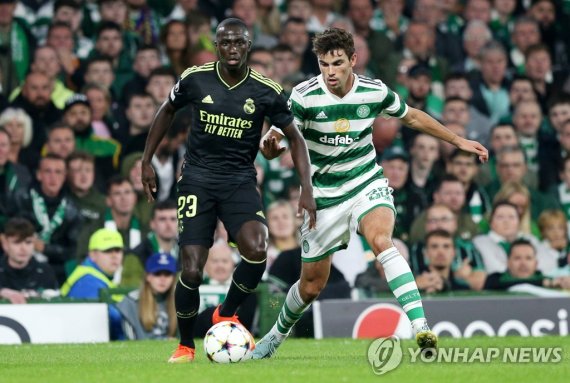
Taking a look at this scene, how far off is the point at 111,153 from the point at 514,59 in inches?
282

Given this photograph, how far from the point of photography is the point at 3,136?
15.4m

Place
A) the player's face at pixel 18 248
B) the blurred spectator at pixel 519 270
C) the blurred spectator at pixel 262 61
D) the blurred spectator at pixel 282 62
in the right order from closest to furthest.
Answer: the player's face at pixel 18 248
the blurred spectator at pixel 519 270
the blurred spectator at pixel 262 61
the blurred spectator at pixel 282 62

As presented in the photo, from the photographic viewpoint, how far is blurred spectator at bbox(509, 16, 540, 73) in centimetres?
2059

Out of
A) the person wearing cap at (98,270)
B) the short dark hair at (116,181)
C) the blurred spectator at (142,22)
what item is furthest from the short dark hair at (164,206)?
the blurred spectator at (142,22)

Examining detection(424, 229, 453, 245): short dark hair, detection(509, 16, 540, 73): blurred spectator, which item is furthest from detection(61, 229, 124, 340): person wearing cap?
detection(509, 16, 540, 73): blurred spectator

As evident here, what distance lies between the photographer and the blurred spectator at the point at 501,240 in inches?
647

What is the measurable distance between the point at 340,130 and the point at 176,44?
785 cm

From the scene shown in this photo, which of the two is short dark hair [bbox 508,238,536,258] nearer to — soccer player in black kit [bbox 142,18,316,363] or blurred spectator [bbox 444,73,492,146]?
blurred spectator [bbox 444,73,492,146]

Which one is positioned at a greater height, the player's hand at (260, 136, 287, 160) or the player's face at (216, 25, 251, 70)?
the player's face at (216, 25, 251, 70)

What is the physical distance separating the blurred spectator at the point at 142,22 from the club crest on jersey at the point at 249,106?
8.59m

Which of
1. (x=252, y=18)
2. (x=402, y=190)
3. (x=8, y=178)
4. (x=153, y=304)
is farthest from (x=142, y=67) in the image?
(x=153, y=304)

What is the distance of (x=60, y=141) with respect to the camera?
16.0 metres

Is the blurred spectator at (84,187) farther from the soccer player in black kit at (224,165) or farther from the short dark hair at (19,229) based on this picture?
the soccer player in black kit at (224,165)

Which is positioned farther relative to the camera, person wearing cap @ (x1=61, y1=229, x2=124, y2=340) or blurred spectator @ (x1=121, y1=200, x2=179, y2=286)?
blurred spectator @ (x1=121, y1=200, x2=179, y2=286)
